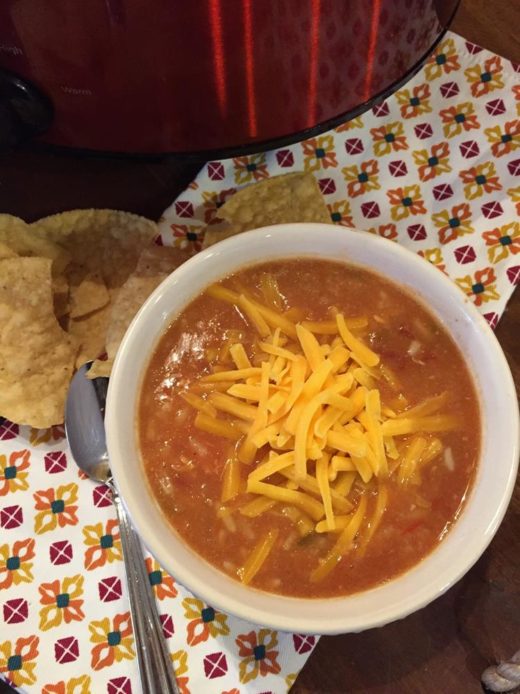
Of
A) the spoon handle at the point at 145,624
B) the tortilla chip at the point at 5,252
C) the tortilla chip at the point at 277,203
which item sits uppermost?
the tortilla chip at the point at 277,203

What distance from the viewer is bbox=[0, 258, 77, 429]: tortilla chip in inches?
47.2

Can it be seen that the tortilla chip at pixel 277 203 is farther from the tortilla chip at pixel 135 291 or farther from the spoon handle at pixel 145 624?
the spoon handle at pixel 145 624

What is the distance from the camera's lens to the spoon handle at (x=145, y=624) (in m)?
1.08

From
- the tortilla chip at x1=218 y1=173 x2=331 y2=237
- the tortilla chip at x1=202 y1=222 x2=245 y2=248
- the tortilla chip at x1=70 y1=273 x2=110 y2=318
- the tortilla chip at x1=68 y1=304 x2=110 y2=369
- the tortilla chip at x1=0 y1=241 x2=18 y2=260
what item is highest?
the tortilla chip at x1=218 y1=173 x2=331 y2=237

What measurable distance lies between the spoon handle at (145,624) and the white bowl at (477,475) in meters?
0.16

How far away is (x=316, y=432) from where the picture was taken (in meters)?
0.97

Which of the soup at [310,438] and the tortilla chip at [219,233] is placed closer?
the soup at [310,438]

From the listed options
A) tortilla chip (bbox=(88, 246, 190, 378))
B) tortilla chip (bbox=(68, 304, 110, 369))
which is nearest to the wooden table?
tortilla chip (bbox=(88, 246, 190, 378))

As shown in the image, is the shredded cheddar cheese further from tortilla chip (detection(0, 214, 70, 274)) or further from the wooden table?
tortilla chip (detection(0, 214, 70, 274))

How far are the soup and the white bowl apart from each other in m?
0.02

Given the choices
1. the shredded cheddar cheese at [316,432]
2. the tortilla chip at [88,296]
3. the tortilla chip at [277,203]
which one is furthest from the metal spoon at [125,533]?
the tortilla chip at [277,203]

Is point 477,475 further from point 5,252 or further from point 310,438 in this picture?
point 5,252

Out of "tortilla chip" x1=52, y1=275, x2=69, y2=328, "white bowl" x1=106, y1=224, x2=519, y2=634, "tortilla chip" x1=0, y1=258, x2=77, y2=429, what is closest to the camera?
"white bowl" x1=106, y1=224, x2=519, y2=634

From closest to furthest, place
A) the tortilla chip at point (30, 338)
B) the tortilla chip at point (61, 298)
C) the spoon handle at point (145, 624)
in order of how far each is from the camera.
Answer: the spoon handle at point (145, 624) < the tortilla chip at point (30, 338) < the tortilla chip at point (61, 298)
